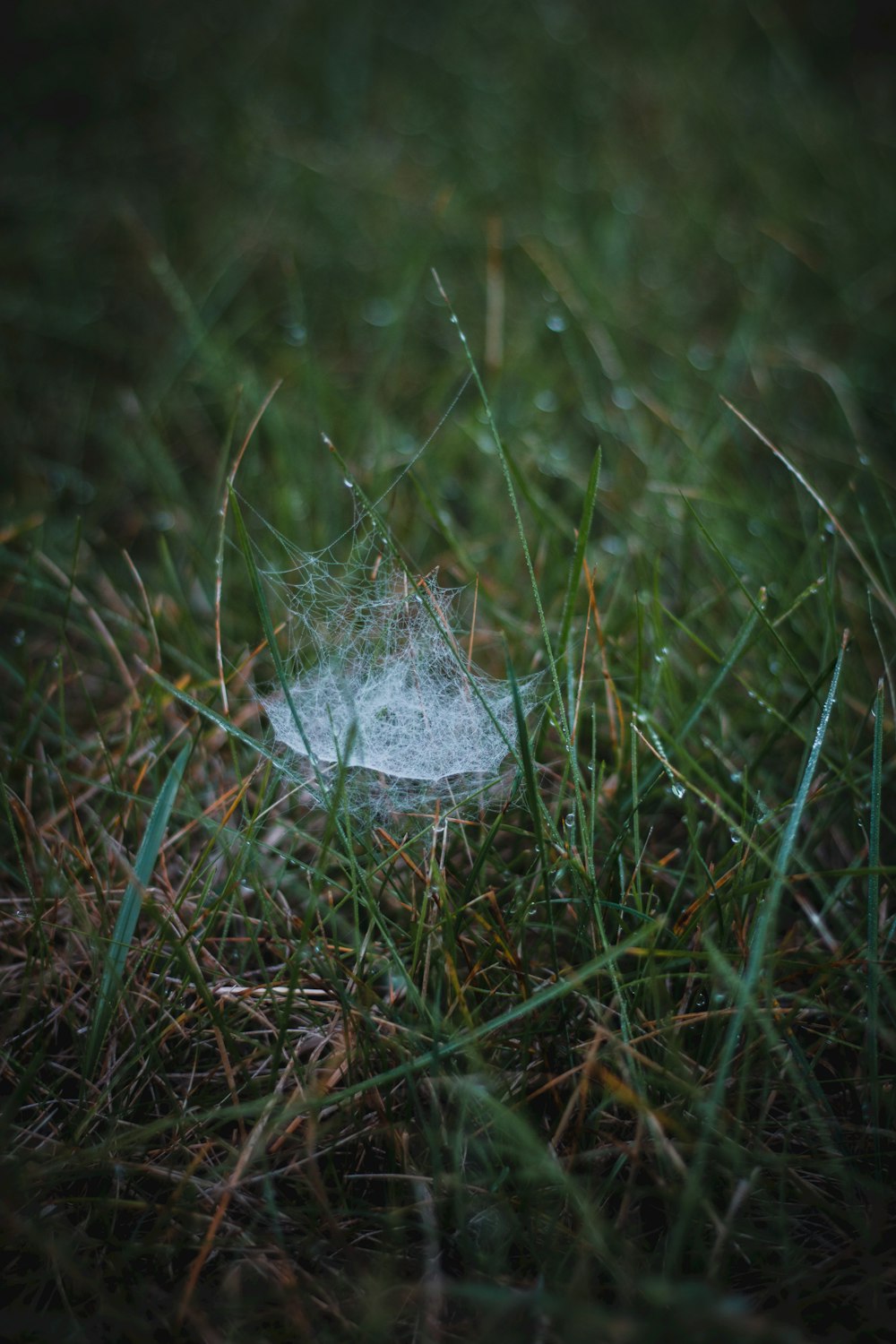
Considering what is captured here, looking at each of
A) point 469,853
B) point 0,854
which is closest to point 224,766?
point 0,854

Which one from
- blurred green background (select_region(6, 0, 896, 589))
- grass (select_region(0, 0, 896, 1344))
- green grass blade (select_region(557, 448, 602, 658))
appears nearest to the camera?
grass (select_region(0, 0, 896, 1344))

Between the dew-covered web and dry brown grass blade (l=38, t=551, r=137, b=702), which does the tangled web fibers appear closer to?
the dew-covered web

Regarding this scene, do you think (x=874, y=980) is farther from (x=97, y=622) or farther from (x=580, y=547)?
(x=97, y=622)

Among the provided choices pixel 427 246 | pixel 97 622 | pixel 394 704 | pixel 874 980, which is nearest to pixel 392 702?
pixel 394 704

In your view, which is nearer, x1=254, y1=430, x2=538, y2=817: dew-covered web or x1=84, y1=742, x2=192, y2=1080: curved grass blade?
x1=84, y1=742, x2=192, y2=1080: curved grass blade

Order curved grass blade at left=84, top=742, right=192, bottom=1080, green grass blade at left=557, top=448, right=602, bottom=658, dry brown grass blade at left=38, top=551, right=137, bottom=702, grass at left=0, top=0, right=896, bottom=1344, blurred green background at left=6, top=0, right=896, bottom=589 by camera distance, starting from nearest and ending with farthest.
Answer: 1. grass at left=0, top=0, right=896, bottom=1344
2. curved grass blade at left=84, top=742, right=192, bottom=1080
3. green grass blade at left=557, top=448, right=602, bottom=658
4. dry brown grass blade at left=38, top=551, right=137, bottom=702
5. blurred green background at left=6, top=0, right=896, bottom=589

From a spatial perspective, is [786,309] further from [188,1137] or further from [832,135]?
[188,1137]

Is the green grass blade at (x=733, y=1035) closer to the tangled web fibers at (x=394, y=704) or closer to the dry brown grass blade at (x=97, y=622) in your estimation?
the tangled web fibers at (x=394, y=704)

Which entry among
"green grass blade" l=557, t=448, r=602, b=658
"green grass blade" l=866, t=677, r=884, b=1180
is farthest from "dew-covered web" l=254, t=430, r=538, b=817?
"green grass blade" l=866, t=677, r=884, b=1180
